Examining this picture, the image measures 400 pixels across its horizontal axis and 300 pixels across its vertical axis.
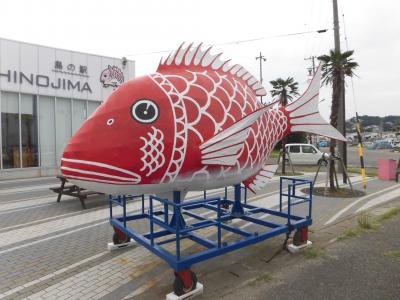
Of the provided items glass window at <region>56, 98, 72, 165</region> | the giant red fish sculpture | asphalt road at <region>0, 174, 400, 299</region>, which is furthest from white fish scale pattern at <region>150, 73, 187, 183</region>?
glass window at <region>56, 98, 72, 165</region>

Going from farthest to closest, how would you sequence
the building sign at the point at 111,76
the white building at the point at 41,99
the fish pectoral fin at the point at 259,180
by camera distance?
1. the building sign at the point at 111,76
2. the white building at the point at 41,99
3. the fish pectoral fin at the point at 259,180

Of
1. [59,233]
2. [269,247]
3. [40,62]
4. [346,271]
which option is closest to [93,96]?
[40,62]

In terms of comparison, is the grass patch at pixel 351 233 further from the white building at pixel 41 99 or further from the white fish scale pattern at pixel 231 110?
the white building at pixel 41 99

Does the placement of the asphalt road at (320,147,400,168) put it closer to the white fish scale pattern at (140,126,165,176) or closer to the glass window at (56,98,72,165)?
the glass window at (56,98,72,165)

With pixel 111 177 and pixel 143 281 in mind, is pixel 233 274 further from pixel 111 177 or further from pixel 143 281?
pixel 111 177

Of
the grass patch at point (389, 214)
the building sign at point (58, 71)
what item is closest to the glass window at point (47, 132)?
the building sign at point (58, 71)

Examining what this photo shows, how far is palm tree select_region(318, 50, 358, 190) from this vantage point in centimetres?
1016

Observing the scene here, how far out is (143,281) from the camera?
12.5 ft

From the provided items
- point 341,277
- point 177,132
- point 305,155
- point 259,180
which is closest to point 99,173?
point 177,132

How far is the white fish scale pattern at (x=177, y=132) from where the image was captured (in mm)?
3311

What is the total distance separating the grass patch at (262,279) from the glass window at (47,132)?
14.0 metres

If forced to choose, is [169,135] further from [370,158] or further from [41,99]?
[370,158]

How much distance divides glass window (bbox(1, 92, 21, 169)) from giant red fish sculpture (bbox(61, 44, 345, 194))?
12777 mm

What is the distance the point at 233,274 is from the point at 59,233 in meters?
3.58
